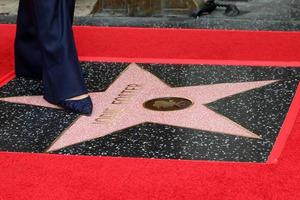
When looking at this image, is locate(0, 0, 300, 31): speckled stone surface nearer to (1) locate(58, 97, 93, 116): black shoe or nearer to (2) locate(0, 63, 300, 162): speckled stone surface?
(2) locate(0, 63, 300, 162): speckled stone surface

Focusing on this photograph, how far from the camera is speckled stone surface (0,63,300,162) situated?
1.75 meters

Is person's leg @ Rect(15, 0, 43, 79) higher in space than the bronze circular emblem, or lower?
higher

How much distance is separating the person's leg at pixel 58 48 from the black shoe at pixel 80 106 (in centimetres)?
2

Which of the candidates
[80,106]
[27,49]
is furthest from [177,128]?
[27,49]

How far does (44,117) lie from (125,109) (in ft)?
0.92

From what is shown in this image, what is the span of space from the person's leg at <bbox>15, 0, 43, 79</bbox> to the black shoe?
1.49 ft

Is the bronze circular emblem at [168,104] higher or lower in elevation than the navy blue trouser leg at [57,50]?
lower

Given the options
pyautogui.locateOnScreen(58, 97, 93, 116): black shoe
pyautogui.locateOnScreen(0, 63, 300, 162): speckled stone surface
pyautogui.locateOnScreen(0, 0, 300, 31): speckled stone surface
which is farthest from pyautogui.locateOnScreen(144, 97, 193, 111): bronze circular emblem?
pyautogui.locateOnScreen(0, 0, 300, 31): speckled stone surface

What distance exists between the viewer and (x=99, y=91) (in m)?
2.35

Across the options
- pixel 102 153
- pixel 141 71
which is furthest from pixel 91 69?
pixel 102 153

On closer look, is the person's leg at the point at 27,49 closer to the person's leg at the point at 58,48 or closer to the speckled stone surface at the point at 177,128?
the speckled stone surface at the point at 177,128

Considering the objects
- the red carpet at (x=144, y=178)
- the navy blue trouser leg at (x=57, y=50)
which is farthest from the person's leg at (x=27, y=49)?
the red carpet at (x=144, y=178)

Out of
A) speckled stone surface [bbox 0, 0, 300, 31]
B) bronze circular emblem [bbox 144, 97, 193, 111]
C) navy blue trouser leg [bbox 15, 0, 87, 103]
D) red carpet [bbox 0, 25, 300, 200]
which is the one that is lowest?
speckled stone surface [bbox 0, 0, 300, 31]

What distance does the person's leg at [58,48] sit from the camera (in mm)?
2119
